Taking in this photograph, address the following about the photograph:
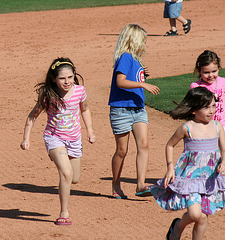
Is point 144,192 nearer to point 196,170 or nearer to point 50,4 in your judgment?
point 196,170

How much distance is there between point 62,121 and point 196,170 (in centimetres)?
167

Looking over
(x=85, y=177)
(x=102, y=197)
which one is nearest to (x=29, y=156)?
(x=85, y=177)

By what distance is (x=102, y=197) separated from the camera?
6.96m

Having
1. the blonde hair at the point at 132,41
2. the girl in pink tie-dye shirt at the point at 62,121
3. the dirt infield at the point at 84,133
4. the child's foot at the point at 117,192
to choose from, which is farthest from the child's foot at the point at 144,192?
the blonde hair at the point at 132,41

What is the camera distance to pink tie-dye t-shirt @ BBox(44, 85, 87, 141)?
6.10 meters

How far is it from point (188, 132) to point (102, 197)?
2140 mm

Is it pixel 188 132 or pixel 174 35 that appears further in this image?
pixel 174 35

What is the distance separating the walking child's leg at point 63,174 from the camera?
5.94 meters

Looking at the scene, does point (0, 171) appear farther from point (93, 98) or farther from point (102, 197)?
point (93, 98)

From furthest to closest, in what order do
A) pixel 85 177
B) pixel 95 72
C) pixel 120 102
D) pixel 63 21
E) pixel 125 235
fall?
1. pixel 63 21
2. pixel 95 72
3. pixel 85 177
4. pixel 120 102
5. pixel 125 235

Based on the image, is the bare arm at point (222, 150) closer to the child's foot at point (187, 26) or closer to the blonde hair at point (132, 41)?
the blonde hair at point (132, 41)

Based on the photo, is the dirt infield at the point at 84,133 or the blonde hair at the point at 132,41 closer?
the dirt infield at the point at 84,133

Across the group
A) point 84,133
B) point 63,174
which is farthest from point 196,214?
point 84,133

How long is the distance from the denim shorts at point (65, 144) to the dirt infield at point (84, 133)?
2.35 feet
